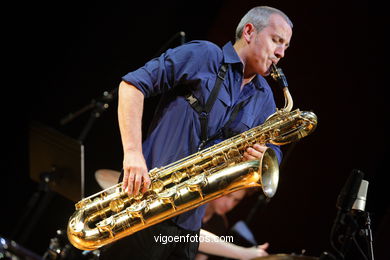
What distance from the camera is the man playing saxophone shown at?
2.29 meters

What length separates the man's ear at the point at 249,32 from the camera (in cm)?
273

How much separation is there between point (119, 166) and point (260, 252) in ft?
6.00

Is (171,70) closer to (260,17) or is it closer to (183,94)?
(183,94)

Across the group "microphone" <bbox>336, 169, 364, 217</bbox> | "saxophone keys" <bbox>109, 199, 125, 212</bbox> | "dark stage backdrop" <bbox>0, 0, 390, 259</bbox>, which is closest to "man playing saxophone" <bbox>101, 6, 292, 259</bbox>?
"saxophone keys" <bbox>109, 199, 125, 212</bbox>

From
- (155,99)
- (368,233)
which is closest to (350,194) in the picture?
(368,233)

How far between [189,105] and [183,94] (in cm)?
9

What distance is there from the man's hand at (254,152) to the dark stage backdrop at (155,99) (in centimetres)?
163

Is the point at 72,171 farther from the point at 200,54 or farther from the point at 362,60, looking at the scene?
the point at 362,60

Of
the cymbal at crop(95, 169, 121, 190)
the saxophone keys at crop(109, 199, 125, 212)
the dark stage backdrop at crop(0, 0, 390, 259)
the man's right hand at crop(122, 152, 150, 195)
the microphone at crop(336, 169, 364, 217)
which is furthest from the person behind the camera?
the dark stage backdrop at crop(0, 0, 390, 259)

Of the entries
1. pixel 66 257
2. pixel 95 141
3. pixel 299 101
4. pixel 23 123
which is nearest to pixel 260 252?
pixel 299 101

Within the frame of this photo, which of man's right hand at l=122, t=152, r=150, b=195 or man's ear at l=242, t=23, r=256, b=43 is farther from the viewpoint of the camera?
man's ear at l=242, t=23, r=256, b=43

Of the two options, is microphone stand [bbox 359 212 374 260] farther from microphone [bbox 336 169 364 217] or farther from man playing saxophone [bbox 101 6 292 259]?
man playing saxophone [bbox 101 6 292 259]

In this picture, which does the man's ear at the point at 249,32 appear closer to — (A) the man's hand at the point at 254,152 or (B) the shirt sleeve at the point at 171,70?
(B) the shirt sleeve at the point at 171,70

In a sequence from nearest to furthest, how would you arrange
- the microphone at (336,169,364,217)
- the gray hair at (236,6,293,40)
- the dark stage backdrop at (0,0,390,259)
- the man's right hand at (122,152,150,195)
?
1. the man's right hand at (122,152,150,195)
2. the gray hair at (236,6,293,40)
3. the microphone at (336,169,364,217)
4. the dark stage backdrop at (0,0,390,259)
